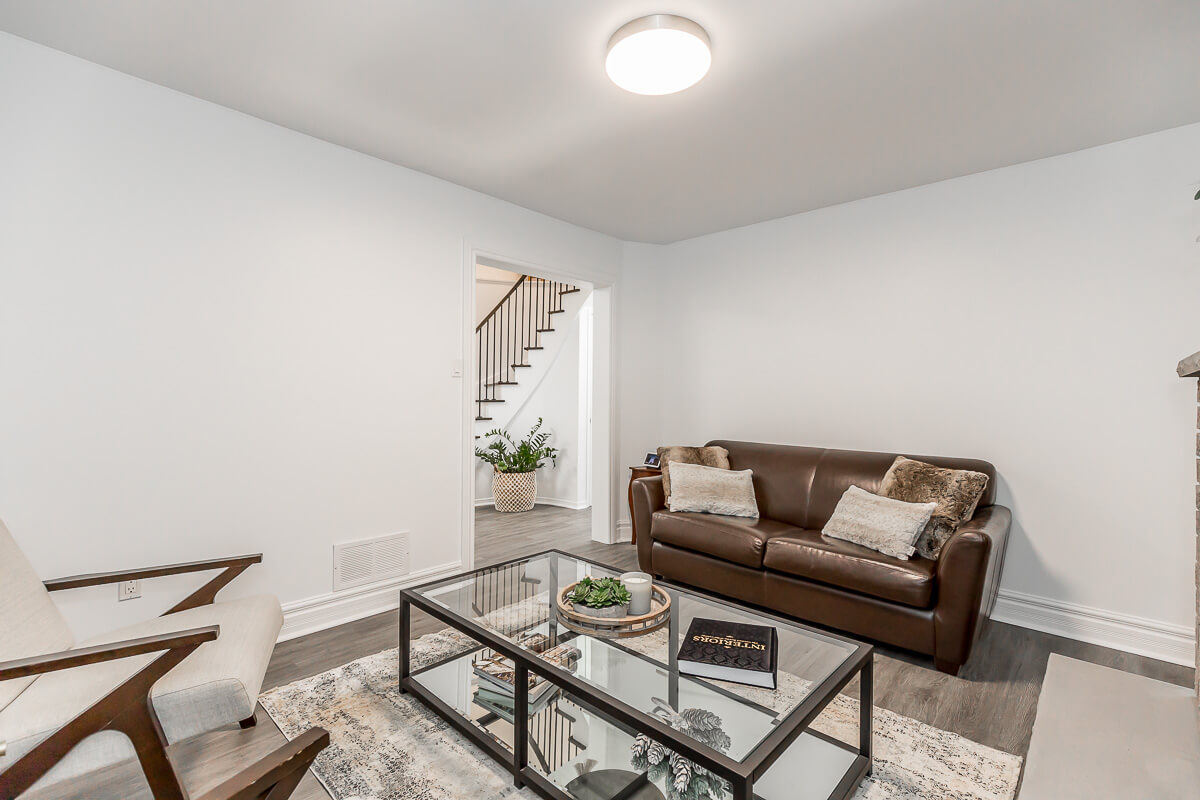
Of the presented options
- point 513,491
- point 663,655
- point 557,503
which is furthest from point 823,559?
point 557,503

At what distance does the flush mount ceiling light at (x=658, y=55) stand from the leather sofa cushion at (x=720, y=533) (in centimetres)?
226

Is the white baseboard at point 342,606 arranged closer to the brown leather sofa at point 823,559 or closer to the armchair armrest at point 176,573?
the armchair armrest at point 176,573

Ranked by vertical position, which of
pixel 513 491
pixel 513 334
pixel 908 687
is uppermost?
pixel 513 334

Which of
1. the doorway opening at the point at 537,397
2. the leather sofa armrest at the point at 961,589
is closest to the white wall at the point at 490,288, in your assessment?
the doorway opening at the point at 537,397

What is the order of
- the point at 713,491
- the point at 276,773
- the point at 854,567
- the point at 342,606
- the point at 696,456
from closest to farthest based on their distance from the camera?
the point at 276,773 → the point at 854,567 → the point at 342,606 → the point at 713,491 → the point at 696,456

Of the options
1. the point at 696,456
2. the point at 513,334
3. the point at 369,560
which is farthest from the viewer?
the point at 513,334

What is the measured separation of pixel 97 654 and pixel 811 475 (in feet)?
11.1

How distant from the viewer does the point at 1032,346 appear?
10.2 ft

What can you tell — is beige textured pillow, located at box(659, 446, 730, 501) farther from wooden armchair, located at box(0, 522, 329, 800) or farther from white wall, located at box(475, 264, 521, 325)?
white wall, located at box(475, 264, 521, 325)

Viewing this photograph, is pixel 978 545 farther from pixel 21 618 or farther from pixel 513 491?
pixel 513 491

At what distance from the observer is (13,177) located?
214 cm

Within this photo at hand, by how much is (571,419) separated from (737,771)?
5.06m

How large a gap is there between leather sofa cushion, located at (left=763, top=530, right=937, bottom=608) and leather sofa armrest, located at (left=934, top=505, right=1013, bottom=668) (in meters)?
0.08

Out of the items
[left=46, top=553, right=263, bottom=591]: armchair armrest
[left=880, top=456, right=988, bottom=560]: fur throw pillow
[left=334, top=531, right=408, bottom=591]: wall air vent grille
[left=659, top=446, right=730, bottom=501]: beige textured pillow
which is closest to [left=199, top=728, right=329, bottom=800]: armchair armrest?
[left=46, top=553, right=263, bottom=591]: armchair armrest
